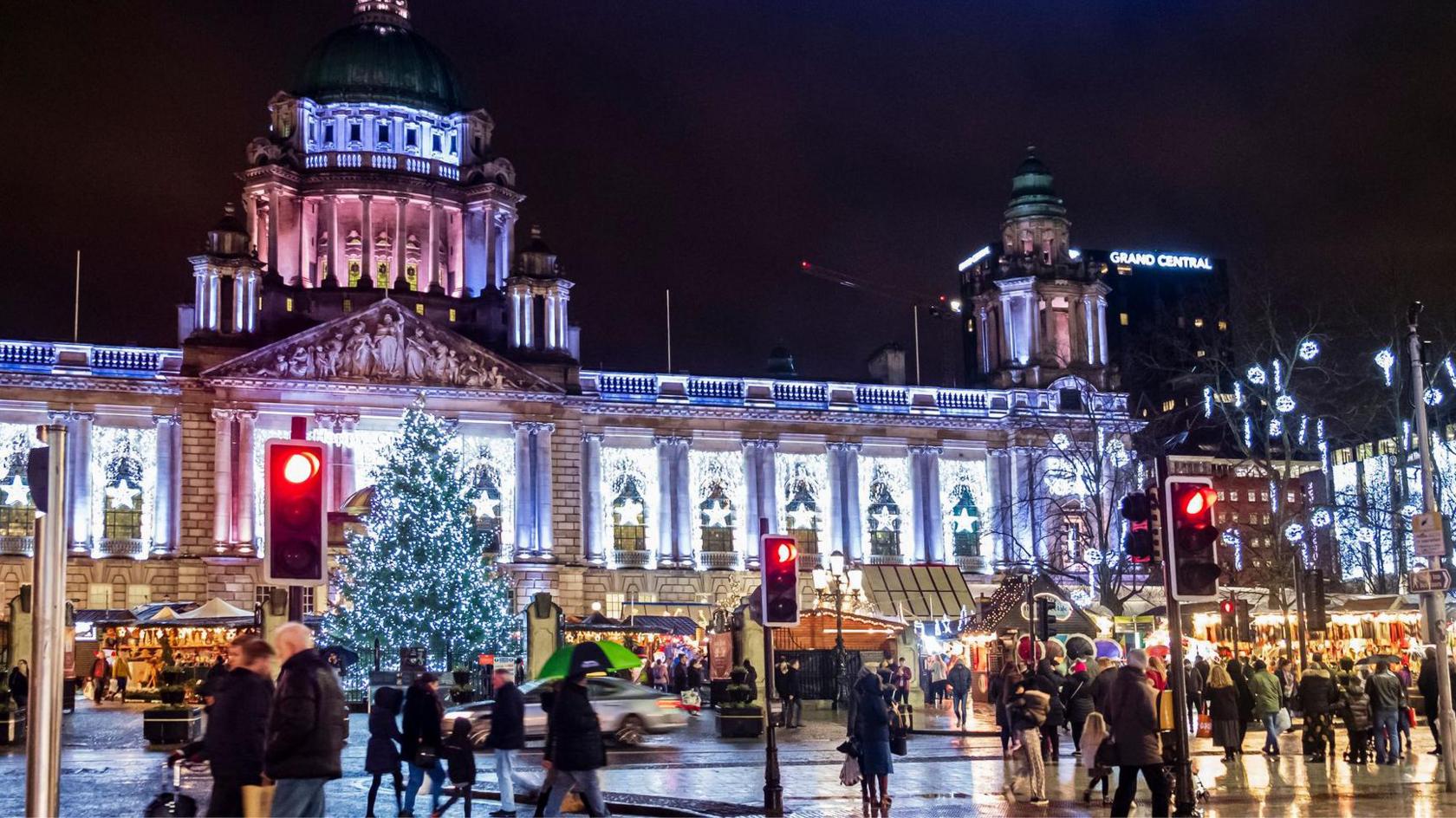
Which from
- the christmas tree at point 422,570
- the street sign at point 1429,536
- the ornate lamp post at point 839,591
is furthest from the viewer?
the christmas tree at point 422,570

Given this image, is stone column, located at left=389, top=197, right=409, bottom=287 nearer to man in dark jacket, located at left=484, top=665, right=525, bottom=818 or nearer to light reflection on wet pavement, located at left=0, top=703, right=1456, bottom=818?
light reflection on wet pavement, located at left=0, top=703, right=1456, bottom=818

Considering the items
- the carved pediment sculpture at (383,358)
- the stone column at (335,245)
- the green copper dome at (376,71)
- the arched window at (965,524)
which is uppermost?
the green copper dome at (376,71)

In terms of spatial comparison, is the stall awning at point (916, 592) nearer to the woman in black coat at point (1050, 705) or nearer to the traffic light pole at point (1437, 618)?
the woman in black coat at point (1050, 705)

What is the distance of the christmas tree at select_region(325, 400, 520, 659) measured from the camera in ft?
175

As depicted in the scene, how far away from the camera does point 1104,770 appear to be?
2020 centimetres

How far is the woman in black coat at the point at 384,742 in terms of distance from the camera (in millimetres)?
20938

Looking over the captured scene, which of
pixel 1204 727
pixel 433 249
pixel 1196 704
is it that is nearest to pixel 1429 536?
pixel 1196 704

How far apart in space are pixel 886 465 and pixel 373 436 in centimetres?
2306

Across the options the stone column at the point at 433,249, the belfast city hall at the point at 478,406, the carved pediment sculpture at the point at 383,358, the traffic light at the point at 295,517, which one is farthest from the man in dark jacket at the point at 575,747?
the stone column at the point at 433,249

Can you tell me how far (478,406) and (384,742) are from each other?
166 ft

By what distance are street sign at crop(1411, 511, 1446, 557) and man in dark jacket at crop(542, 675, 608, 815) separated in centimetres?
1314

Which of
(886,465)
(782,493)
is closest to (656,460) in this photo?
(782,493)

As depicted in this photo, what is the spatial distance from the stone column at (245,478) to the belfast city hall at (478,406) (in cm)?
10

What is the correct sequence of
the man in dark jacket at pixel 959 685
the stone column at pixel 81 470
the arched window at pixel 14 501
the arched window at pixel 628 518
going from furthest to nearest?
the arched window at pixel 628 518 → the stone column at pixel 81 470 → the arched window at pixel 14 501 → the man in dark jacket at pixel 959 685
